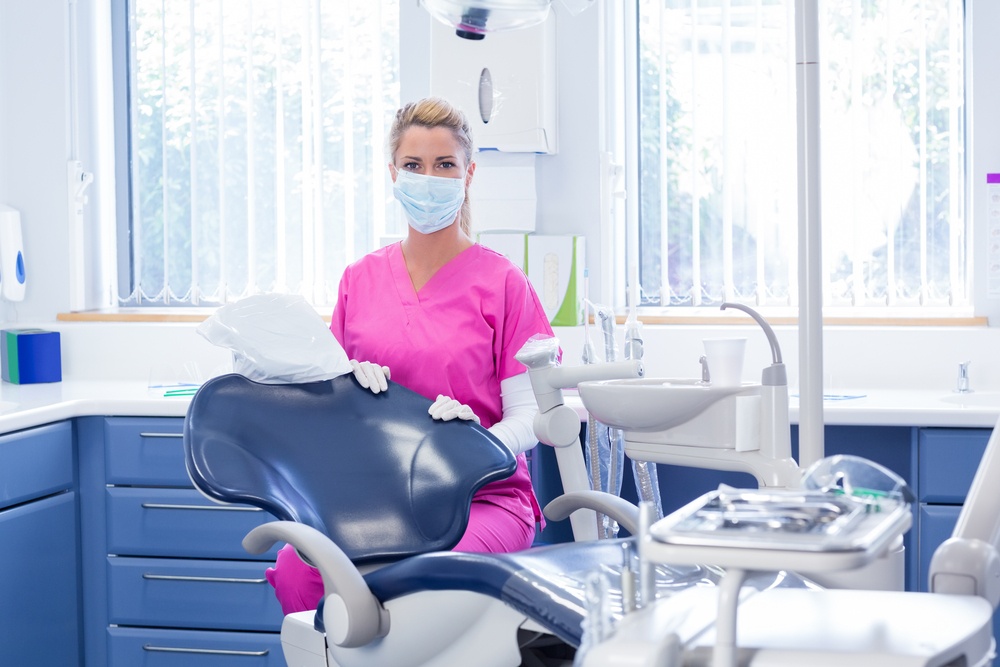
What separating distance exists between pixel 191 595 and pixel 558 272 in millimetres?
1241

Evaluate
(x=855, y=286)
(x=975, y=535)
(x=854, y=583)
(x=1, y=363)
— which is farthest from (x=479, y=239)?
(x=975, y=535)

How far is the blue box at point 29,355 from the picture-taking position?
3.03 meters

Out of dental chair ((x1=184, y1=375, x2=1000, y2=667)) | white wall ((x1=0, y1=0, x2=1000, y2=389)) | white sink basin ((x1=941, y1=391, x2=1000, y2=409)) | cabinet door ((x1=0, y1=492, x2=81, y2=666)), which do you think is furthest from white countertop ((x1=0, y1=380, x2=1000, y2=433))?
dental chair ((x1=184, y1=375, x2=1000, y2=667))

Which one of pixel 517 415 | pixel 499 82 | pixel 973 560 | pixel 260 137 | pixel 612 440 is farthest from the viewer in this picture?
pixel 260 137

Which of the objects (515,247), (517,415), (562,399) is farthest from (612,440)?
(515,247)

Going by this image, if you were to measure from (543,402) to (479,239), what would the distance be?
1122 millimetres

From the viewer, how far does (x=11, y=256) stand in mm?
3176

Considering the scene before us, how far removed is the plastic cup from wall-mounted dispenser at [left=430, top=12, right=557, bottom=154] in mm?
1404

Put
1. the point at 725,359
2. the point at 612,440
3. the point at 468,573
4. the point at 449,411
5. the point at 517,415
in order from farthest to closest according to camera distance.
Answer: the point at 612,440 → the point at 517,415 → the point at 449,411 → the point at 725,359 → the point at 468,573

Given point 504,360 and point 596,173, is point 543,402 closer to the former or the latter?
point 504,360

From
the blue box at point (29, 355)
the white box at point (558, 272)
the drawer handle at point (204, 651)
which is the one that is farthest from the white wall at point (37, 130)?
the white box at point (558, 272)

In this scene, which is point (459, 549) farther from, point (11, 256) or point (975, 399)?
point (11, 256)

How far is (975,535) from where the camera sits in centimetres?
112

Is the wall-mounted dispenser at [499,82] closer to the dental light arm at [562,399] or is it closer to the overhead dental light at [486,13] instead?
the dental light arm at [562,399]
